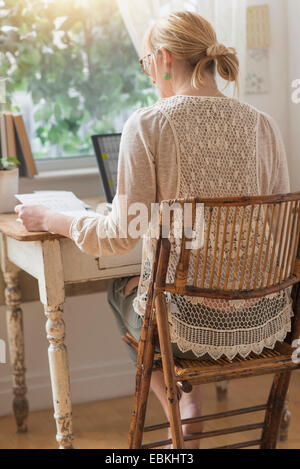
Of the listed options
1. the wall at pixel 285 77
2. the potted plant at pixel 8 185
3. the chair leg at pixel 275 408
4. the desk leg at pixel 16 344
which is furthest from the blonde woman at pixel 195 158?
the wall at pixel 285 77

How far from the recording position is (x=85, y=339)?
2.54m

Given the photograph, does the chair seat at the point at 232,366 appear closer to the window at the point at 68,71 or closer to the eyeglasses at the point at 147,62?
the eyeglasses at the point at 147,62

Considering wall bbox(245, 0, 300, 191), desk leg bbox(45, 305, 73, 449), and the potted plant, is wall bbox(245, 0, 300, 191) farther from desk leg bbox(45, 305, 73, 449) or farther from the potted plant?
desk leg bbox(45, 305, 73, 449)

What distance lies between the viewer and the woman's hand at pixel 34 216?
1684 mm

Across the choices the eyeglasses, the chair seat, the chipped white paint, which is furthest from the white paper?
the chair seat

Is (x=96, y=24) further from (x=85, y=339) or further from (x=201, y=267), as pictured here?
(x=201, y=267)

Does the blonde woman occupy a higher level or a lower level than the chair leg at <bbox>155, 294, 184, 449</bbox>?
higher

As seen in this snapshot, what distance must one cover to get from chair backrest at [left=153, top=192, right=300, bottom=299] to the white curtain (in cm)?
103

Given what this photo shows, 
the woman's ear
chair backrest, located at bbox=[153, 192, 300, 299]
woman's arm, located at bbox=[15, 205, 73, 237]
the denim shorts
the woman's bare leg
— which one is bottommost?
the woman's bare leg

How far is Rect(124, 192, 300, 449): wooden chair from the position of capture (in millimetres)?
1369

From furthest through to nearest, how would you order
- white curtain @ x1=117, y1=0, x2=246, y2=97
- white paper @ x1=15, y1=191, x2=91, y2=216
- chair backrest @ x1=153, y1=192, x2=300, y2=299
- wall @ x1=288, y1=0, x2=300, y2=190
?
wall @ x1=288, y1=0, x2=300, y2=190
white curtain @ x1=117, y1=0, x2=246, y2=97
white paper @ x1=15, y1=191, x2=91, y2=216
chair backrest @ x1=153, y1=192, x2=300, y2=299

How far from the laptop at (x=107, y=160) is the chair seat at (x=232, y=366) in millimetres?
762

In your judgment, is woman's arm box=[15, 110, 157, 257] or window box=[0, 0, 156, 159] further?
window box=[0, 0, 156, 159]

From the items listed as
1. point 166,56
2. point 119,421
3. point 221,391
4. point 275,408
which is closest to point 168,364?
point 275,408
